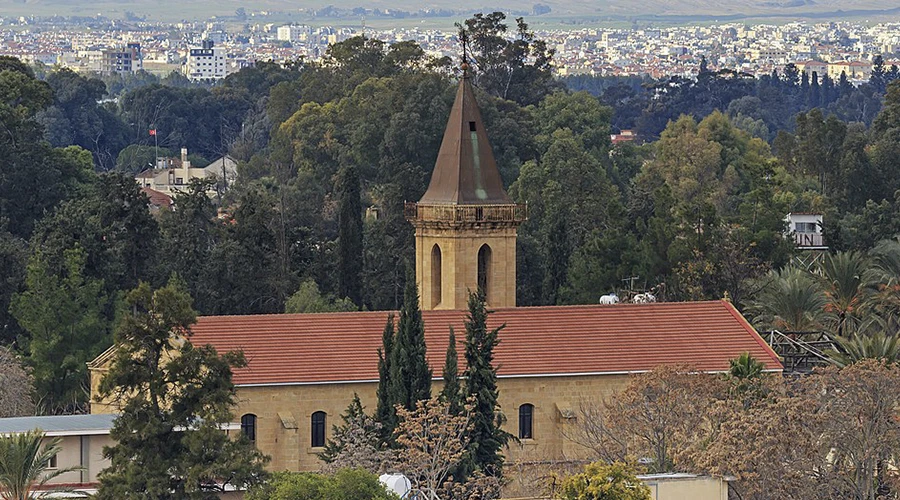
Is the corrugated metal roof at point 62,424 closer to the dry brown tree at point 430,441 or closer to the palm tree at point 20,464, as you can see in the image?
the palm tree at point 20,464

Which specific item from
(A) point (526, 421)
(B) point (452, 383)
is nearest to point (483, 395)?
(B) point (452, 383)

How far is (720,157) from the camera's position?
353 ft

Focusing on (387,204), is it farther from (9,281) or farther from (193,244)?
(9,281)

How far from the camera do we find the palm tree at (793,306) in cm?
5750

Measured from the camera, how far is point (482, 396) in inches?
1797

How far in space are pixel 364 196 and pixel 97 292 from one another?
27.3 m

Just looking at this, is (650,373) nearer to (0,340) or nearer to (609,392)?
(609,392)

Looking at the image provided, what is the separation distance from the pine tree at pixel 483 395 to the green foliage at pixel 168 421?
6719 mm

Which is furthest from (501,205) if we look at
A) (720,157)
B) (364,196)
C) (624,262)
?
(720,157)

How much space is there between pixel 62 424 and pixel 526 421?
30.1 ft

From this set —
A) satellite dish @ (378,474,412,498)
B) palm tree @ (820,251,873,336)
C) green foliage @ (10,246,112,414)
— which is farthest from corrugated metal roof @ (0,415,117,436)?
palm tree @ (820,251,873,336)

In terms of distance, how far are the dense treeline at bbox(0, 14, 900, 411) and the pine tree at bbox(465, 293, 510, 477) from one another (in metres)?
9.48

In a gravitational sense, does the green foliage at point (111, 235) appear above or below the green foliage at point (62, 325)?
above

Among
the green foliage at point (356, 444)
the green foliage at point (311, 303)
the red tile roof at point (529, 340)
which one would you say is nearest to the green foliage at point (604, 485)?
the green foliage at point (356, 444)
